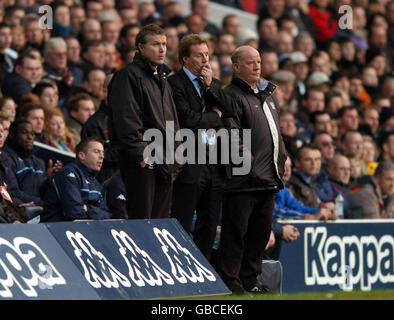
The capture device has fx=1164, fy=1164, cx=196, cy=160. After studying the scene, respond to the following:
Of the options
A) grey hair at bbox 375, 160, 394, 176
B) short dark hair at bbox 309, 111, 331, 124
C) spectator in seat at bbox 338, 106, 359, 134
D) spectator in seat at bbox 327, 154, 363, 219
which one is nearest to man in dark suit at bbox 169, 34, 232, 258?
spectator in seat at bbox 327, 154, 363, 219

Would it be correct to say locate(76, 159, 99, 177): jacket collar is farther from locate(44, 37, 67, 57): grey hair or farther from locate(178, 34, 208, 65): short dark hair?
locate(44, 37, 67, 57): grey hair

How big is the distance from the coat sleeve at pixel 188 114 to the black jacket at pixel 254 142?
7.4 inches

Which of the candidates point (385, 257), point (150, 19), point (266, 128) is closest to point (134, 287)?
point (266, 128)

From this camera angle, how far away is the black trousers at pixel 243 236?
35.4ft

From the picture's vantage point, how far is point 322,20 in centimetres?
2156

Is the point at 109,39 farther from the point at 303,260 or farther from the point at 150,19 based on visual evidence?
the point at 303,260

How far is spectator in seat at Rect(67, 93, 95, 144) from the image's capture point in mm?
13164

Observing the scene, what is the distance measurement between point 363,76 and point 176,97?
9.73 metres

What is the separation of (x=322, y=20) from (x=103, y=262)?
13.2 meters

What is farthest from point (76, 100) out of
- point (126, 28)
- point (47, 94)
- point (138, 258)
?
point (138, 258)

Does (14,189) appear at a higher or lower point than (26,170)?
lower

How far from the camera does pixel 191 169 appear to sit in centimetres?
1066

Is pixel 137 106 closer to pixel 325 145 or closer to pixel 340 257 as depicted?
pixel 340 257

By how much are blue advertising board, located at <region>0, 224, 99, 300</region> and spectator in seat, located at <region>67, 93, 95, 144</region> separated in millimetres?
4309
